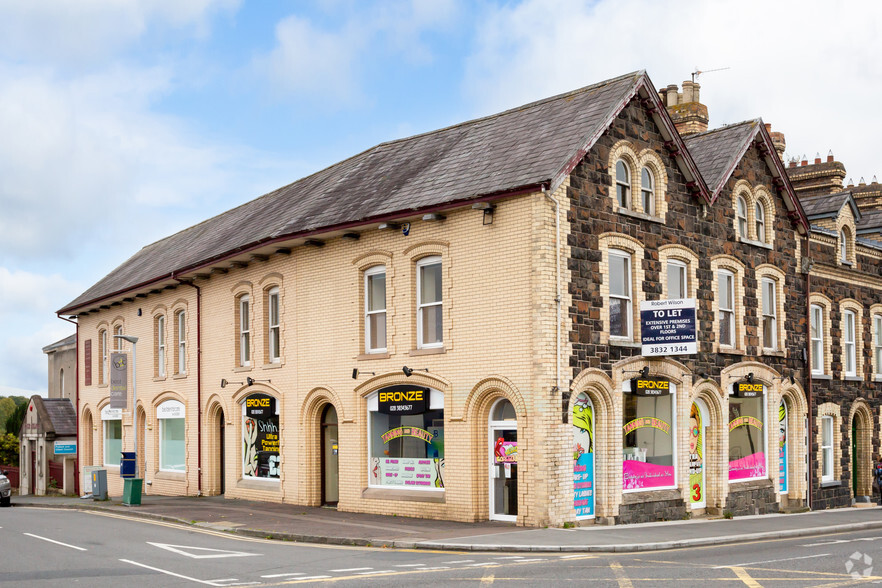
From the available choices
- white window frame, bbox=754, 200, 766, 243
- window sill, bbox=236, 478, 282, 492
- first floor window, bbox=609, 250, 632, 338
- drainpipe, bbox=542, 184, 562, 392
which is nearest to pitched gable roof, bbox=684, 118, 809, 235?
white window frame, bbox=754, 200, 766, 243

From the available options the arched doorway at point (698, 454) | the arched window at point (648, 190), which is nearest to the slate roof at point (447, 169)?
the arched window at point (648, 190)

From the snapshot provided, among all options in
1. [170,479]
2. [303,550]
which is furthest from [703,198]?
[170,479]

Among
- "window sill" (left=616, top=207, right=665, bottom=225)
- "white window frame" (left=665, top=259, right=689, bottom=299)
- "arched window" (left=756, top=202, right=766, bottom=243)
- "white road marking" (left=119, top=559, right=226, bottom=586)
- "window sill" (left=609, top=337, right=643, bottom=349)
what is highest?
"arched window" (left=756, top=202, right=766, bottom=243)

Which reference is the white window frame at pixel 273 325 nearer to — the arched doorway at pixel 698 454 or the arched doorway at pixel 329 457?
the arched doorway at pixel 329 457

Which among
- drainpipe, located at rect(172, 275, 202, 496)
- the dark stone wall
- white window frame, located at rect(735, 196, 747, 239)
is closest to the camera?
the dark stone wall

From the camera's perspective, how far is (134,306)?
34.7 m

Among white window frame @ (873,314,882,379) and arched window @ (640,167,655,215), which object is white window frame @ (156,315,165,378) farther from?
white window frame @ (873,314,882,379)

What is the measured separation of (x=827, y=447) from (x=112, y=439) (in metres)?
25.0

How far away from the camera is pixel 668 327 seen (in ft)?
67.5

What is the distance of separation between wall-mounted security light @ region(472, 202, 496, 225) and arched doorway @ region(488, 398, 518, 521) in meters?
3.66

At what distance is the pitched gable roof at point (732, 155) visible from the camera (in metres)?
24.4

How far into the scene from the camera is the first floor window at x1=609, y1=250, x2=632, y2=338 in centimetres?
2112

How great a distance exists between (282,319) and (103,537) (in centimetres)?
830

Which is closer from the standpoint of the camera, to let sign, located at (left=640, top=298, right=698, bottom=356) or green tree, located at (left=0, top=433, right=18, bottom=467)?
to let sign, located at (left=640, top=298, right=698, bottom=356)
